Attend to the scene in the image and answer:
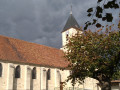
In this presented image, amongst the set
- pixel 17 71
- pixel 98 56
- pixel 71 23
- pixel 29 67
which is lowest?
pixel 17 71

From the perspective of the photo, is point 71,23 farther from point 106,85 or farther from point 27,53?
point 106,85

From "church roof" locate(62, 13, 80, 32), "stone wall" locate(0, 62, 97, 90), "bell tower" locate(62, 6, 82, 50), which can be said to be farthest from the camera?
"church roof" locate(62, 13, 80, 32)

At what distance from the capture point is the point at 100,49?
46.7 ft

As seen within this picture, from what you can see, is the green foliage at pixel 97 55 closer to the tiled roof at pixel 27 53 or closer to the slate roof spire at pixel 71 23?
the tiled roof at pixel 27 53

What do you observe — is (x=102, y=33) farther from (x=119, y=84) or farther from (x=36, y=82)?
(x=36, y=82)

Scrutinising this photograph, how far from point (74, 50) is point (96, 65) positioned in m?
2.49

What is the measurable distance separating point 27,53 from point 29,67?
3.20m

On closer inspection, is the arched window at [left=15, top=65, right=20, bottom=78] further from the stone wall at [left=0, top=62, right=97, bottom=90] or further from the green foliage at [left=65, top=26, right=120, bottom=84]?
the green foliage at [left=65, top=26, right=120, bottom=84]

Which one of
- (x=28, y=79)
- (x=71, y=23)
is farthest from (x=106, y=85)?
(x=71, y=23)

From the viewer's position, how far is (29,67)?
25.3 meters

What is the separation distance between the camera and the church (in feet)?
74.3

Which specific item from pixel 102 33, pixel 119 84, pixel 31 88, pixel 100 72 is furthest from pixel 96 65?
pixel 31 88

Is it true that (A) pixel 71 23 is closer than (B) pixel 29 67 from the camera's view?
No

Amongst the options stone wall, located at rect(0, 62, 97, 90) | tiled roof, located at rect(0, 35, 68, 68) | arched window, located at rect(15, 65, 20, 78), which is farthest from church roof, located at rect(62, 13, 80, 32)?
arched window, located at rect(15, 65, 20, 78)
